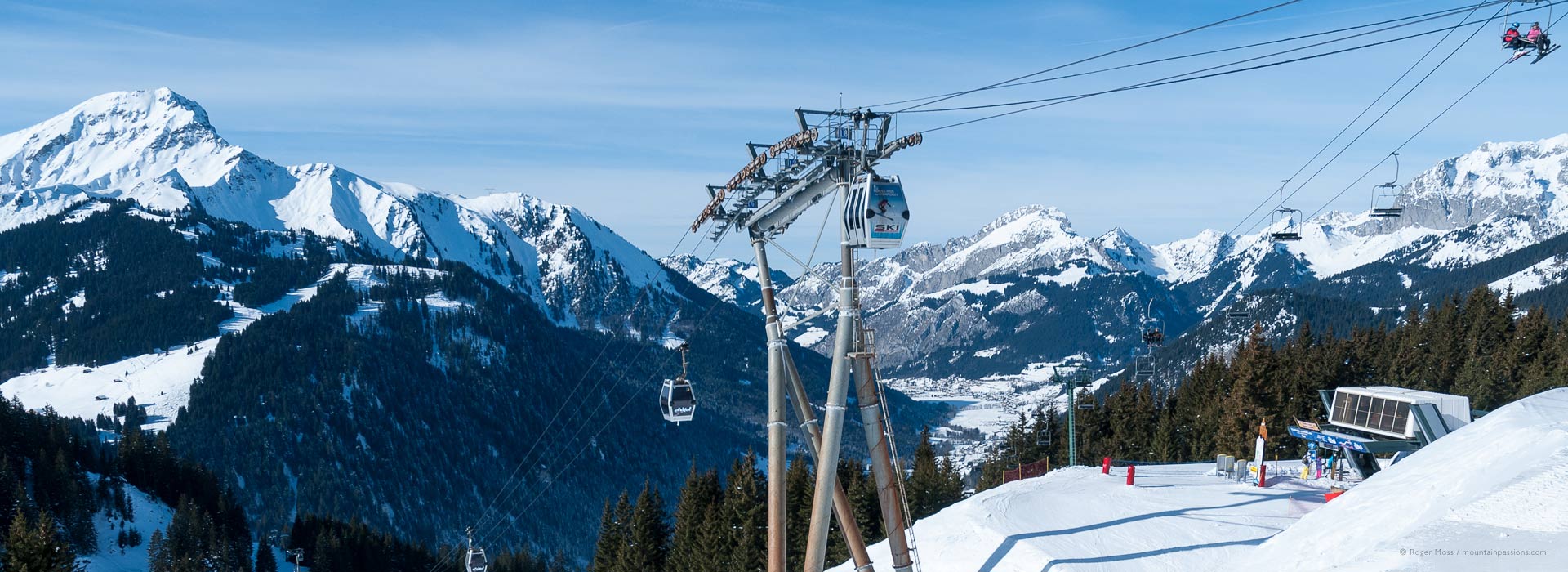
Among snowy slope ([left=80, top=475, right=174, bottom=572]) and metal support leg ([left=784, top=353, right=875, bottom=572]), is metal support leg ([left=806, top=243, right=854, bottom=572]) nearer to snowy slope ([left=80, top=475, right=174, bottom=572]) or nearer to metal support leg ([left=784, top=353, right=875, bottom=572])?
metal support leg ([left=784, top=353, right=875, bottom=572])

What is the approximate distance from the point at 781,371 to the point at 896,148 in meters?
5.94

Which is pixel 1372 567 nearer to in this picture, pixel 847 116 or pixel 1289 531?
pixel 1289 531

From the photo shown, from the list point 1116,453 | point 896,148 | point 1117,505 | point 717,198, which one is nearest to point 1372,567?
point 896,148

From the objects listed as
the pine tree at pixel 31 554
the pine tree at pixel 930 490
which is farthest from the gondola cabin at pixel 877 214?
the pine tree at pixel 930 490

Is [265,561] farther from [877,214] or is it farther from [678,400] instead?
[877,214]

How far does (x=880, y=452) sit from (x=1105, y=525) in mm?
12081

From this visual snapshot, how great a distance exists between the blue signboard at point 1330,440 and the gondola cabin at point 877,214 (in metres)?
24.1

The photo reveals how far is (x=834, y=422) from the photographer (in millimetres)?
23109

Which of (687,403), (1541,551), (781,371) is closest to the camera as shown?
(1541,551)

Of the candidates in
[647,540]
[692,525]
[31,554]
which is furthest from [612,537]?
[31,554]

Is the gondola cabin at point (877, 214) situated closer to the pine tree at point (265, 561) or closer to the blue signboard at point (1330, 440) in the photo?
the blue signboard at point (1330, 440)

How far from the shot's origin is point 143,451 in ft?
432

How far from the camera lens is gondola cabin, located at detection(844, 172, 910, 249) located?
2202cm

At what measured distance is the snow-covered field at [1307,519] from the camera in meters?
14.9
